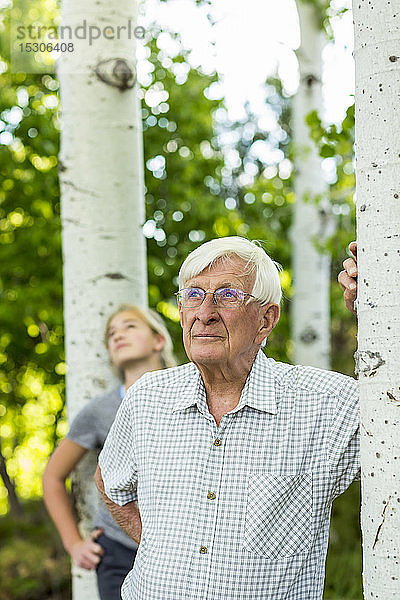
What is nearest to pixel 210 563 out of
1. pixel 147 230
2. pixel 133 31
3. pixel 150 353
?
pixel 150 353

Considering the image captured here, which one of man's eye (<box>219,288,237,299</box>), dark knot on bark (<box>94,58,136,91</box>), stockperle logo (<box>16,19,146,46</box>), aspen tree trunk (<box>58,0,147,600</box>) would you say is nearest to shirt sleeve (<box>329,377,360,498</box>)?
man's eye (<box>219,288,237,299</box>)

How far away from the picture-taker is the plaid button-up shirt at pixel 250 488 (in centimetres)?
193

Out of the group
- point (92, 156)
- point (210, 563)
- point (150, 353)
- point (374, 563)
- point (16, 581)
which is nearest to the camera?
point (374, 563)

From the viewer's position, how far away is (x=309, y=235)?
656cm

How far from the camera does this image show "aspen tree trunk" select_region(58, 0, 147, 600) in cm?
333

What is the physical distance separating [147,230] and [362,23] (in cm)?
453

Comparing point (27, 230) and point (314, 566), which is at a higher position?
point (27, 230)

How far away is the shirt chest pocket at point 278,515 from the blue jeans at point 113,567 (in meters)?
1.13

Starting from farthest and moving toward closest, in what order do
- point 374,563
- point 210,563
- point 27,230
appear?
point 27,230 < point 210,563 < point 374,563

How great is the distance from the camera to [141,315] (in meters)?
3.20

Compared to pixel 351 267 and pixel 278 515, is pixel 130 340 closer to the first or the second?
pixel 278 515

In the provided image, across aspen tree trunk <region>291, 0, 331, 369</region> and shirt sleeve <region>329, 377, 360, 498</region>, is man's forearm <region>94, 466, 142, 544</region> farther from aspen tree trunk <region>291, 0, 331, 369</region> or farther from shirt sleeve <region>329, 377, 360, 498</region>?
aspen tree trunk <region>291, 0, 331, 369</region>

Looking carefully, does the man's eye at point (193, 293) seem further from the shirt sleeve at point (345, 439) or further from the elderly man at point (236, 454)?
the shirt sleeve at point (345, 439)

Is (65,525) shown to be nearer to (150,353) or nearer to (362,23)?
(150,353)
